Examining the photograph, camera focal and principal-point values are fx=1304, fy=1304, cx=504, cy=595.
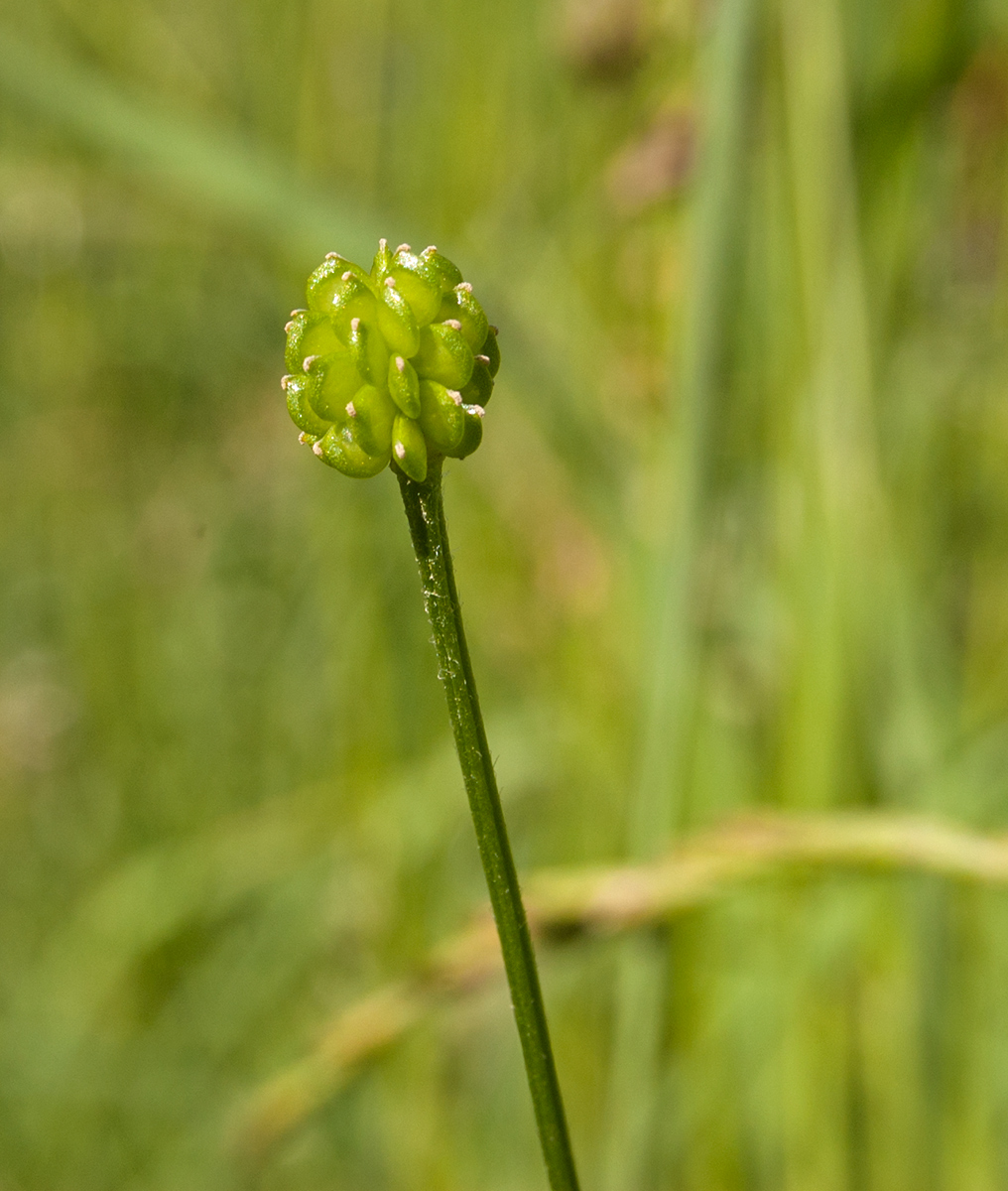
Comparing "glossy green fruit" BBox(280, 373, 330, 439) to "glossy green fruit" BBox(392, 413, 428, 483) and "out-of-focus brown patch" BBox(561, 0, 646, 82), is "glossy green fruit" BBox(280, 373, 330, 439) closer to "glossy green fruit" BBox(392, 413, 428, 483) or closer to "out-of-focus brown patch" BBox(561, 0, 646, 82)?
"glossy green fruit" BBox(392, 413, 428, 483)

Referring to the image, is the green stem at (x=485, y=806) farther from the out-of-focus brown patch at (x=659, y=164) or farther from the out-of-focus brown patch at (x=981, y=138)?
the out-of-focus brown patch at (x=981, y=138)

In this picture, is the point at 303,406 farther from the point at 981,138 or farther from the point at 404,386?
the point at 981,138

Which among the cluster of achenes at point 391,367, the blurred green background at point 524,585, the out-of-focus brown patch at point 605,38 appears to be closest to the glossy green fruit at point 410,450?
the cluster of achenes at point 391,367

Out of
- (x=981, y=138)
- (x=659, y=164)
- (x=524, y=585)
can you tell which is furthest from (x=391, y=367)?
(x=524, y=585)

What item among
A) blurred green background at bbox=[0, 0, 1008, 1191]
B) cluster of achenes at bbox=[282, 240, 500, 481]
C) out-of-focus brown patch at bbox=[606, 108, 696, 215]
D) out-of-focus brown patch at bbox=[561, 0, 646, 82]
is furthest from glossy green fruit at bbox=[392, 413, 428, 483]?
out-of-focus brown patch at bbox=[561, 0, 646, 82]

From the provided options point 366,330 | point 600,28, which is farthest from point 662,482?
point 366,330

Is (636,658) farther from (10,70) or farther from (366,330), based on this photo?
(366,330)
